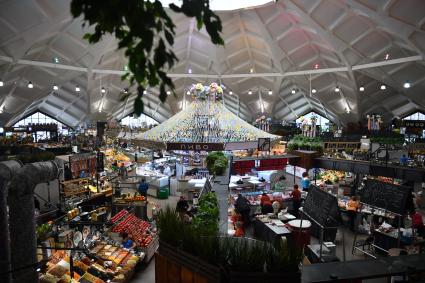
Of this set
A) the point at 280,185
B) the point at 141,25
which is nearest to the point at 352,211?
the point at 280,185

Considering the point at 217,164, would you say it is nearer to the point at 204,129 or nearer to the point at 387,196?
the point at 204,129

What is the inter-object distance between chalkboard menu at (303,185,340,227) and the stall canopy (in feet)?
16.5

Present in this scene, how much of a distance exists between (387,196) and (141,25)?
5.34 meters

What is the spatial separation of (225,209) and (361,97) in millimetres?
26331

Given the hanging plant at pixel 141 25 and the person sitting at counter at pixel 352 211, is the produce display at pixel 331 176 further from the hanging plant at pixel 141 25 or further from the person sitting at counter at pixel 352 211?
the hanging plant at pixel 141 25

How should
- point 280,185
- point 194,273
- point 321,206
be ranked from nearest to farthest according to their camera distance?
point 194,273
point 321,206
point 280,185

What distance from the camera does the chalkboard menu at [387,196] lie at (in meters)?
5.41

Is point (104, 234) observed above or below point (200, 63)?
below

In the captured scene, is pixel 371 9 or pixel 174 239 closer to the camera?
pixel 174 239

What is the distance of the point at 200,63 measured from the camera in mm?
28109

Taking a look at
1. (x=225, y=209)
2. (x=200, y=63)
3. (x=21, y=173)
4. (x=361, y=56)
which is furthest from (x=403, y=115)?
(x=21, y=173)

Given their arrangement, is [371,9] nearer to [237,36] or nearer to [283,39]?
[283,39]

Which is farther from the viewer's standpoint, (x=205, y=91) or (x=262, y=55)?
(x=262, y=55)

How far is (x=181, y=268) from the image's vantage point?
2.71 meters
